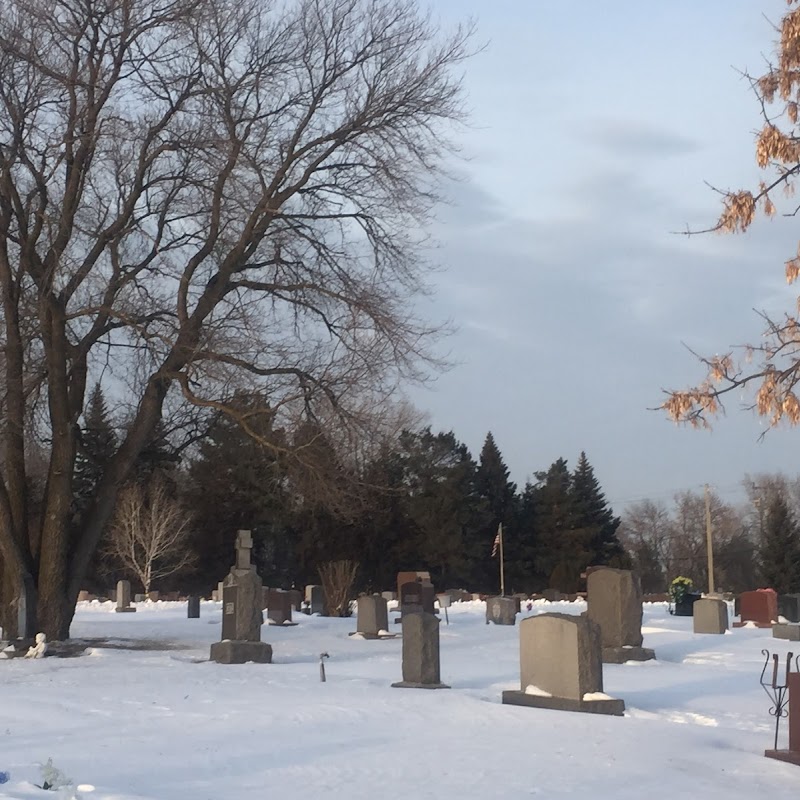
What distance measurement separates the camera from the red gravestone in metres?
29.7

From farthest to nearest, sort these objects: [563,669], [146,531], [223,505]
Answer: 1. [223,505]
2. [146,531]
3. [563,669]

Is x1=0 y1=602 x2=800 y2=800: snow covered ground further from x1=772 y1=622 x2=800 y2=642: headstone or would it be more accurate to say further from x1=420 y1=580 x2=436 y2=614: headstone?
x1=420 y1=580 x2=436 y2=614: headstone

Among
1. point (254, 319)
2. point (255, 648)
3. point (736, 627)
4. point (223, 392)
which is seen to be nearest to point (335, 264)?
point (254, 319)

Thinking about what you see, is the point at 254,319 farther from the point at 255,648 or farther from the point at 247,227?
the point at 255,648

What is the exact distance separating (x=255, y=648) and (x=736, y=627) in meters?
15.4

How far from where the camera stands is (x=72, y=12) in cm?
2092

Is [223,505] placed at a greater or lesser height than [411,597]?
greater

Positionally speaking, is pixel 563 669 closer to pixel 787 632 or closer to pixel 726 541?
pixel 787 632

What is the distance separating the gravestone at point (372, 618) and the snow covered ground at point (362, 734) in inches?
216

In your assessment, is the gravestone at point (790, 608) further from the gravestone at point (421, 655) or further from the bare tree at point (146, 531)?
the bare tree at point (146, 531)

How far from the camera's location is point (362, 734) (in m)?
10.6

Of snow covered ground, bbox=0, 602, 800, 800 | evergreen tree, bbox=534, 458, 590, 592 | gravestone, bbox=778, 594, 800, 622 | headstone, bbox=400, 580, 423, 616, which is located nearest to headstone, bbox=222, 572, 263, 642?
snow covered ground, bbox=0, 602, 800, 800

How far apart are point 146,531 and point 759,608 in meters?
27.2

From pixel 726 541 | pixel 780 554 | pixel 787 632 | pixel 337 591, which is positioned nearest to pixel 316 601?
pixel 337 591
